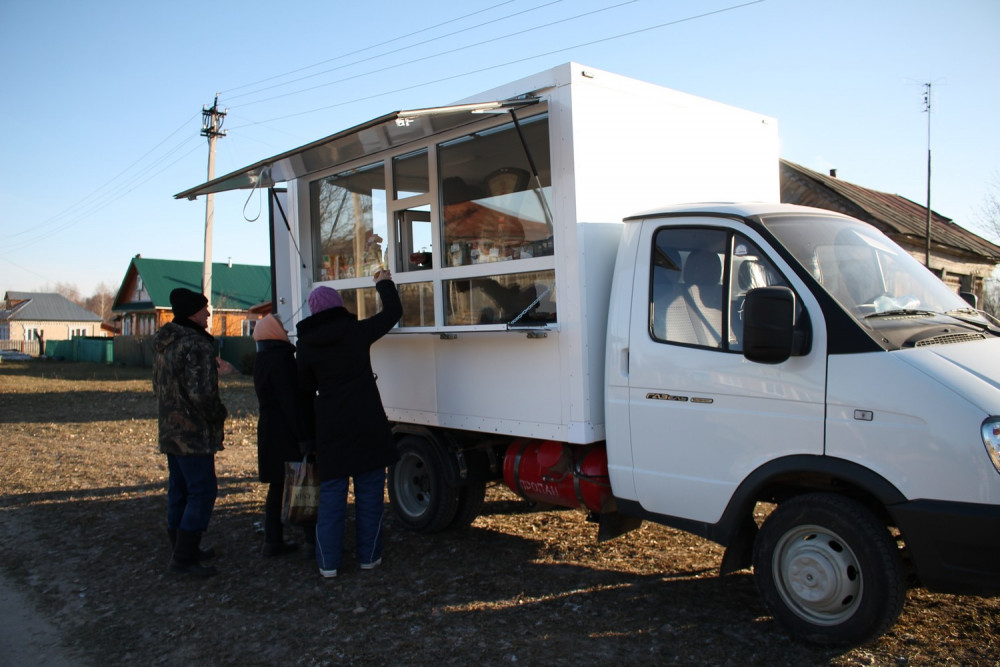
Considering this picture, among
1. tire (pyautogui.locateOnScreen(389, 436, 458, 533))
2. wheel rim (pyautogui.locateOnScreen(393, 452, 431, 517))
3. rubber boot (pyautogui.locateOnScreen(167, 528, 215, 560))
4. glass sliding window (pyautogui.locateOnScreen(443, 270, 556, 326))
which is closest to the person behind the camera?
glass sliding window (pyautogui.locateOnScreen(443, 270, 556, 326))

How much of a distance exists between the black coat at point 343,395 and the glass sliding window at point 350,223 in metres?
1.33

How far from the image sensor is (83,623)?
197 inches

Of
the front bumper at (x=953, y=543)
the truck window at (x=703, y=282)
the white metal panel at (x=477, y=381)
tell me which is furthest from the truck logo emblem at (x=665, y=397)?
the front bumper at (x=953, y=543)

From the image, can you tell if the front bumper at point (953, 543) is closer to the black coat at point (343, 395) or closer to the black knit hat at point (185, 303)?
the black coat at point (343, 395)

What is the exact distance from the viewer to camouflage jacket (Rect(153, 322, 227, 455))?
5.62m

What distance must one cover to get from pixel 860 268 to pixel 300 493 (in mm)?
4199

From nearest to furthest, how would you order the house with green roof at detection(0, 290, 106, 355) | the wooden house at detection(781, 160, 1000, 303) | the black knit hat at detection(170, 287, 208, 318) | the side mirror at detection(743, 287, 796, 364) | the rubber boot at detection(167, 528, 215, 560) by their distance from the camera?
the side mirror at detection(743, 287, 796, 364) < the black knit hat at detection(170, 287, 208, 318) < the rubber boot at detection(167, 528, 215, 560) < the wooden house at detection(781, 160, 1000, 303) < the house with green roof at detection(0, 290, 106, 355)

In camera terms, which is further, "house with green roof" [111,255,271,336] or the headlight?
"house with green roof" [111,255,271,336]

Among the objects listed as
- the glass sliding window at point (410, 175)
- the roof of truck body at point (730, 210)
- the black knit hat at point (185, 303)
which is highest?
the glass sliding window at point (410, 175)

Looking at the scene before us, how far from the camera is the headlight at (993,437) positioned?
335 centimetres

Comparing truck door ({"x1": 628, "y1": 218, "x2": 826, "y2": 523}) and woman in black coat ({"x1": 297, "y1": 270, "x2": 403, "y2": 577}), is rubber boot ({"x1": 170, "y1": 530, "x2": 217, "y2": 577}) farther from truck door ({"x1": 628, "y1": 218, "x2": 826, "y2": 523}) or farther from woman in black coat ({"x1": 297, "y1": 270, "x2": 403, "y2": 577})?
truck door ({"x1": 628, "y1": 218, "x2": 826, "y2": 523})

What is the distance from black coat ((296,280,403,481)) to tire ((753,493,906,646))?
2722 millimetres

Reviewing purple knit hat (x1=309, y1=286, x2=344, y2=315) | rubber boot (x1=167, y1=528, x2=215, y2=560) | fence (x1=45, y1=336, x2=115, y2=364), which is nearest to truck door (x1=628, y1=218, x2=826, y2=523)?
purple knit hat (x1=309, y1=286, x2=344, y2=315)

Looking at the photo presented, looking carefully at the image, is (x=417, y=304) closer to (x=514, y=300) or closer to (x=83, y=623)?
(x=514, y=300)
